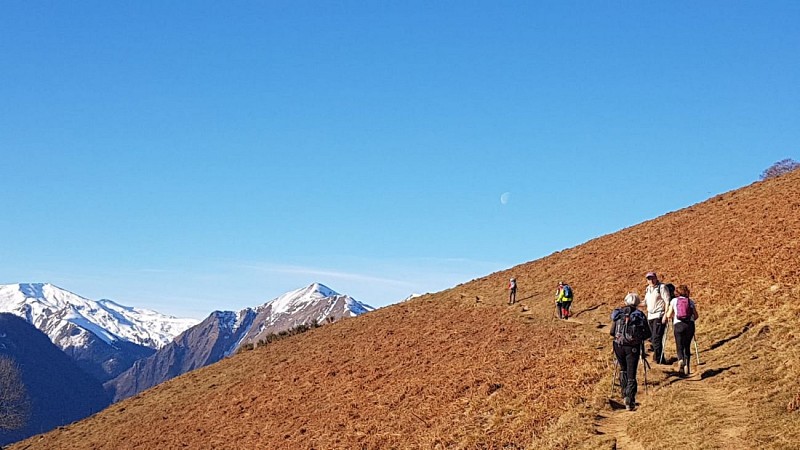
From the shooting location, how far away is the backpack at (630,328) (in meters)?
15.4

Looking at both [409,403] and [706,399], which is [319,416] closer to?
[409,403]

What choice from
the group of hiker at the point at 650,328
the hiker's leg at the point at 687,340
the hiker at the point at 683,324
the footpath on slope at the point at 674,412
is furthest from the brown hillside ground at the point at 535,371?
the group of hiker at the point at 650,328

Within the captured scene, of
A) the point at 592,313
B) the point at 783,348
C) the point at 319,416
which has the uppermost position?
the point at 592,313

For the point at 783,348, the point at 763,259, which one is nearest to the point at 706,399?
the point at 783,348

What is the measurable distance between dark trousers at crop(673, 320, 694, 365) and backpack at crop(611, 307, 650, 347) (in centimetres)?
219

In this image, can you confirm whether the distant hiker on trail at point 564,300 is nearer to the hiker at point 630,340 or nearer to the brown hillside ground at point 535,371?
A: the brown hillside ground at point 535,371

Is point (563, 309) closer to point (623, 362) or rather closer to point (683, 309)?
point (683, 309)

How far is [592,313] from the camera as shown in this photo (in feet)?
101

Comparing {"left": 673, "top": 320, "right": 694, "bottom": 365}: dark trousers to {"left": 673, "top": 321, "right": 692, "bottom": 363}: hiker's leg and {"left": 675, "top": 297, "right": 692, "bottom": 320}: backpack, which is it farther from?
{"left": 675, "top": 297, "right": 692, "bottom": 320}: backpack

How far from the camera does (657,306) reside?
1853 centimetres

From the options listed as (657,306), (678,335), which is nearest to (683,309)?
(678,335)

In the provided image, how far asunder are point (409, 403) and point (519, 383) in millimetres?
4599

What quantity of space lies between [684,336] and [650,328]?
1016 mm

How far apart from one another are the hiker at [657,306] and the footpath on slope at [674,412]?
2.43 feet
